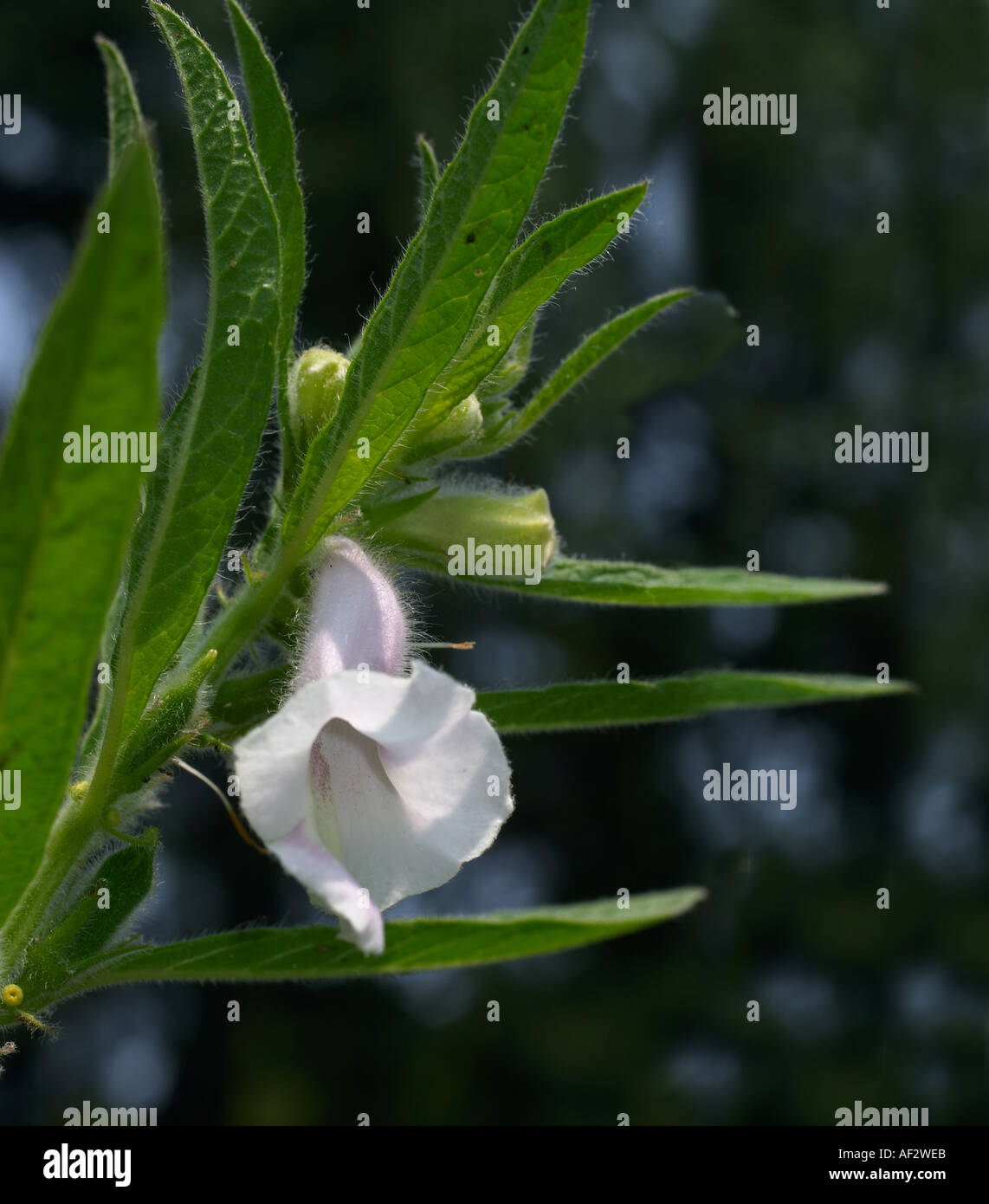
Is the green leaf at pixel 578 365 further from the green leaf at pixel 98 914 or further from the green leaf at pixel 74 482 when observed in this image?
the green leaf at pixel 74 482

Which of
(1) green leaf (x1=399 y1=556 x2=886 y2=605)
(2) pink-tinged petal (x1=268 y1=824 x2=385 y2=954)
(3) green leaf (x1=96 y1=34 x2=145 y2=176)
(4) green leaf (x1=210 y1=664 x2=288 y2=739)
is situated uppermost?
(3) green leaf (x1=96 y1=34 x2=145 y2=176)

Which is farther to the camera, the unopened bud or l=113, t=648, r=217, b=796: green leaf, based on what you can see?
the unopened bud

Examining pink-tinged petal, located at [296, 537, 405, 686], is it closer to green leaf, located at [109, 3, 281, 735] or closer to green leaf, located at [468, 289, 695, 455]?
green leaf, located at [109, 3, 281, 735]

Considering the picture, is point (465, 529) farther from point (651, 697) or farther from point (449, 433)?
point (651, 697)

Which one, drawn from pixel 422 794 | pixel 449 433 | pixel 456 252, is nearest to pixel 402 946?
pixel 422 794

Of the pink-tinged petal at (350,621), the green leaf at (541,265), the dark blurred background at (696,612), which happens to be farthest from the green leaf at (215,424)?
the dark blurred background at (696,612)

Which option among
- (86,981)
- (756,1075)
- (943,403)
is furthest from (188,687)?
(943,403)

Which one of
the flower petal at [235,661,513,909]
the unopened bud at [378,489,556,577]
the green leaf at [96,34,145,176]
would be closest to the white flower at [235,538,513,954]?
the flower petal at [235,661,513,909]
